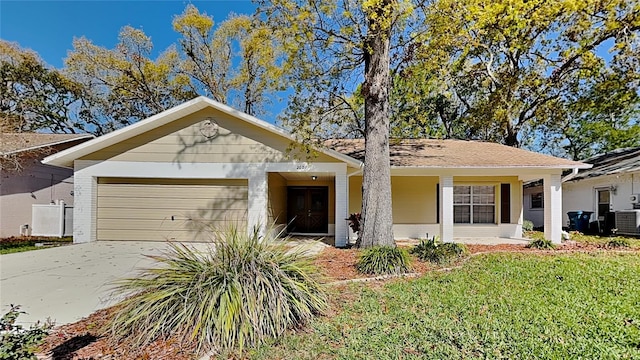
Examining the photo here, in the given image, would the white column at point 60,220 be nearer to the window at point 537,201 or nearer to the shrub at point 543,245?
the shrub at point 543,245

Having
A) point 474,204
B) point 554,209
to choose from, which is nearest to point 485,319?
point 554,209

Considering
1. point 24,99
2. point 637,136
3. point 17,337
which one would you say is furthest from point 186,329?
point 637,136

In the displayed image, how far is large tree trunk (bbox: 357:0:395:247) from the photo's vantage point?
9.02 m

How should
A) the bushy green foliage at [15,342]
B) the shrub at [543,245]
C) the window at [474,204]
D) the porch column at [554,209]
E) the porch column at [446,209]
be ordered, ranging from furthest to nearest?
the window at [474,204] → the porch column at [446,209] → the porch column at [554,209] → the shrub at [543,245] → the bushy green foliage at [15,342]

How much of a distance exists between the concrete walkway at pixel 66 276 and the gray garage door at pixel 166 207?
106 centimetres

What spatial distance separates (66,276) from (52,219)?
8718 millimetres

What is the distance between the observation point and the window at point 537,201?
19.3 metres

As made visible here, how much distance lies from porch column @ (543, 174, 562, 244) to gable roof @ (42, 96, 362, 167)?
21.2 feet

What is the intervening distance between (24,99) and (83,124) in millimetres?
3456

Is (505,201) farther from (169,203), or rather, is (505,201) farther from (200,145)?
(169,203)

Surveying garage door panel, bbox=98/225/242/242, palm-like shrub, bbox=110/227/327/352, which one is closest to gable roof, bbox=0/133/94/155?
garage door panel, bbox=98/225/242/242

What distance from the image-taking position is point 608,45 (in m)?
15.3

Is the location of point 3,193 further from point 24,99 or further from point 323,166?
point 323,166

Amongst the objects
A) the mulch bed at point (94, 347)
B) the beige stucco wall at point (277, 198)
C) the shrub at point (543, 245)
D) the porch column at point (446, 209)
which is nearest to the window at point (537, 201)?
the shrub at point (543, 245)
